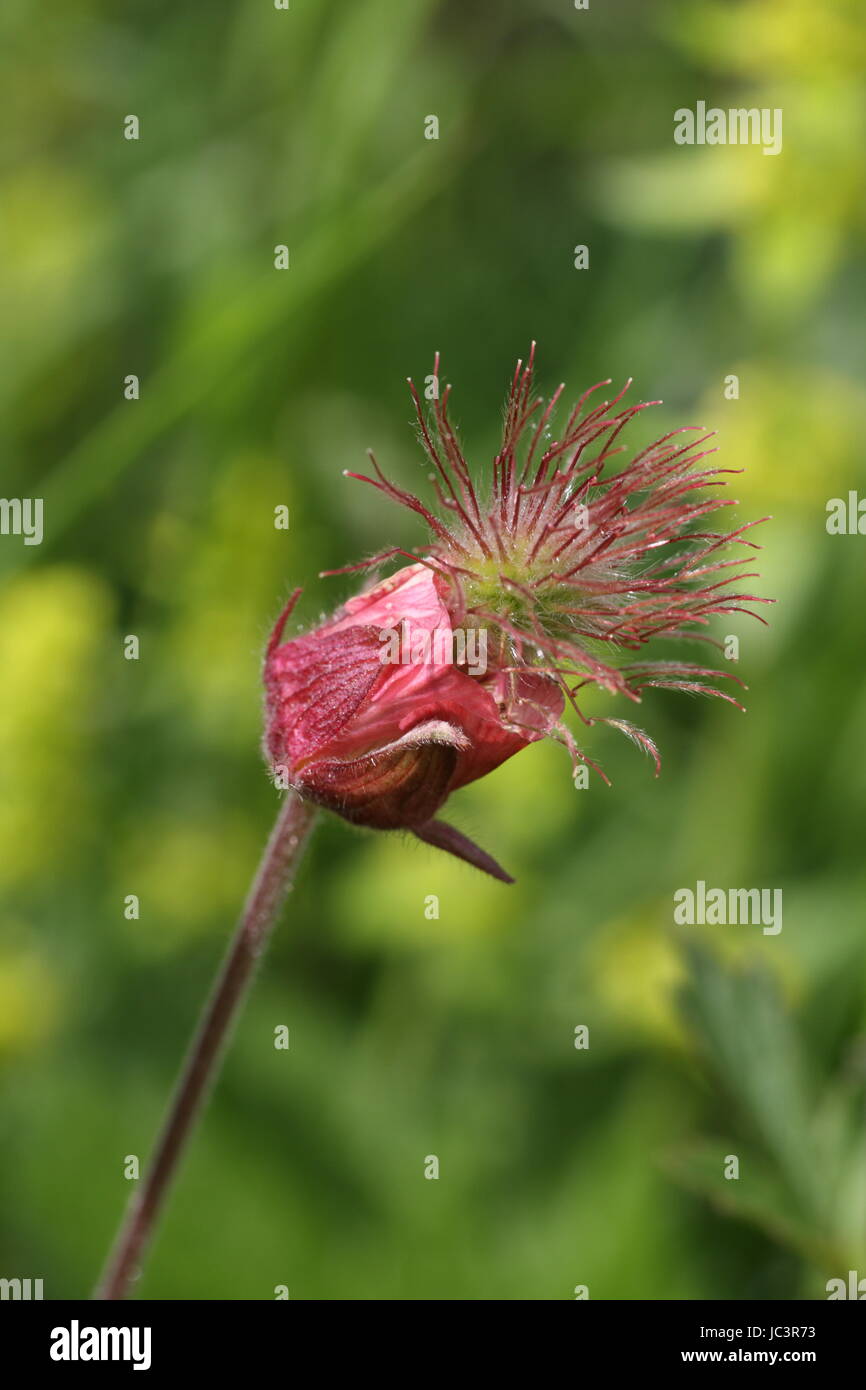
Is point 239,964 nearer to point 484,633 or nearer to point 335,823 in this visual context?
point 484,633

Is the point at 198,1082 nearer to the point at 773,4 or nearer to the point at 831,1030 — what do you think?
the point at 831,1030

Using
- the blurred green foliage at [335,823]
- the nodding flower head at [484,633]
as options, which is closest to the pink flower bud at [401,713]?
the nodding flower head at [484,633]

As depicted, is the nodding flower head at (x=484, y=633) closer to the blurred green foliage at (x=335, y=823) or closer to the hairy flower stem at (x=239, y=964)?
the hairy flower stem at (x=239, y=964)

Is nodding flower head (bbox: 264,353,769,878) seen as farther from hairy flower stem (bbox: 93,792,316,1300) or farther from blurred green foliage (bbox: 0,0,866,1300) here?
blurred green foliage (bbox: 0,0,866,1300)

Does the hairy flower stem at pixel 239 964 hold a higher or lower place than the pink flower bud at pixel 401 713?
lower
